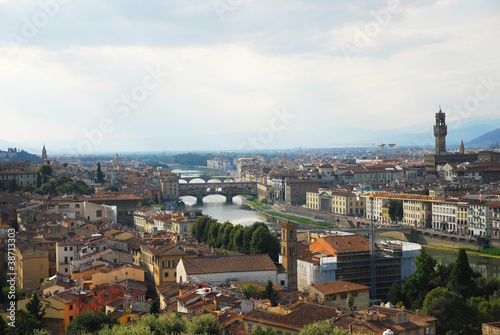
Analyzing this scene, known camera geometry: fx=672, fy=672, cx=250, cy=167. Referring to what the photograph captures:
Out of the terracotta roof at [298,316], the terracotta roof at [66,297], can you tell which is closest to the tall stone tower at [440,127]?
the terracotta roof at [66,297]

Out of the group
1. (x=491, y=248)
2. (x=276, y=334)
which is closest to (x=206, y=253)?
(x=276, y=334)

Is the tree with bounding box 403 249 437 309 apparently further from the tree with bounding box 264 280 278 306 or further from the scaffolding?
the scaffolding

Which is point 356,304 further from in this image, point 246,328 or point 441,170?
point 441,170

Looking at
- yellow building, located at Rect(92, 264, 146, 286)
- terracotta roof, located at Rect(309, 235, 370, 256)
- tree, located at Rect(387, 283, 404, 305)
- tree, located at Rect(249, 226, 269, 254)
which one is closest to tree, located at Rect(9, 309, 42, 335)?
yellow building, located at Rect(92, 264, 146, 286)

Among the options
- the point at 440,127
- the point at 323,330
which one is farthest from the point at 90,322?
the point at 440,127

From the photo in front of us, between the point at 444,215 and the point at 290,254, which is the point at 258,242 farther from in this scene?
the point at 444,215
